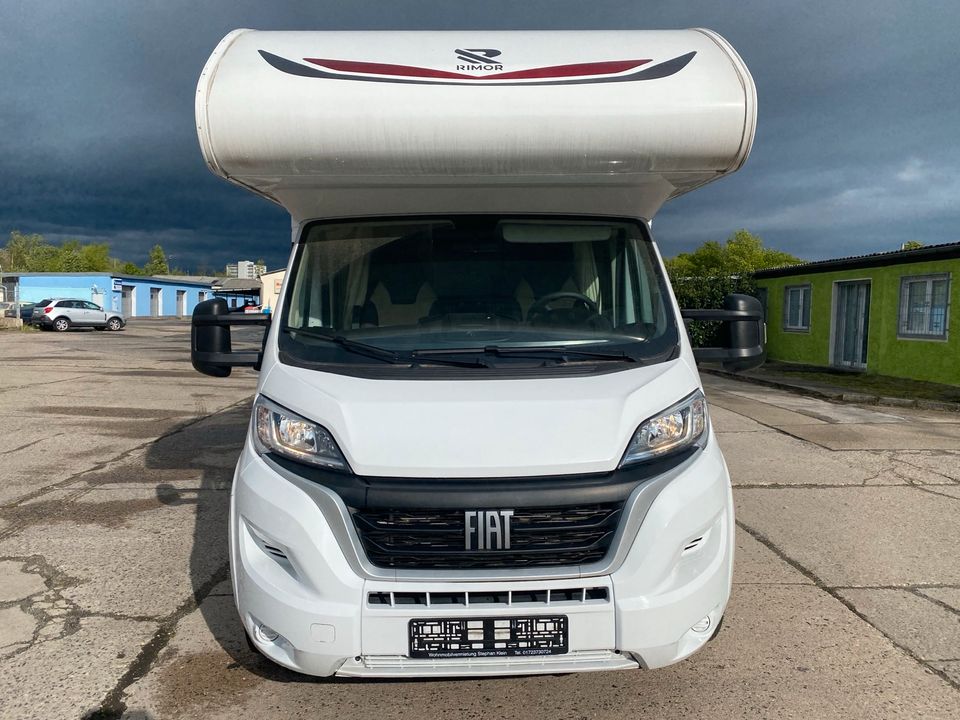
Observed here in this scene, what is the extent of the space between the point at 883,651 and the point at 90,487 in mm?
6332

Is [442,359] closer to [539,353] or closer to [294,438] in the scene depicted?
[539,353]

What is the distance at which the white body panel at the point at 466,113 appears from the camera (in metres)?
3.18

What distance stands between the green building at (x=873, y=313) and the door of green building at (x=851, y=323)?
24mm

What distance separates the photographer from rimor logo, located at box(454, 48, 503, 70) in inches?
129

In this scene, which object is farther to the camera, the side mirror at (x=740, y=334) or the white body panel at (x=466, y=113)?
the side mirror at (x=740, y=334)

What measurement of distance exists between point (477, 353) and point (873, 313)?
17.5 metres

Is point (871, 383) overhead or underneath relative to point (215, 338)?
underneath

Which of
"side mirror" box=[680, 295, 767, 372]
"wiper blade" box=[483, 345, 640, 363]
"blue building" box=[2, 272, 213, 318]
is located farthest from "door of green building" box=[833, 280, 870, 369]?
"blue building" box=[2, 272, 213, 318]

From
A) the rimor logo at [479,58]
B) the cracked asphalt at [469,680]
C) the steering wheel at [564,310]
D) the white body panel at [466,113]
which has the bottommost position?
the cracked asphalt at [469,680]

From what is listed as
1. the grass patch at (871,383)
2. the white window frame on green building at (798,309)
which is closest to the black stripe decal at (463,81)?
the grass patch at (871,383)

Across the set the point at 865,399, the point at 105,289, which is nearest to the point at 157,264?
the point at 105,289

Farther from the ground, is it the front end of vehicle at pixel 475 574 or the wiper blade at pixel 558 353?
the wiper blade at pixel 558 353

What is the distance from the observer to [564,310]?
137 inches

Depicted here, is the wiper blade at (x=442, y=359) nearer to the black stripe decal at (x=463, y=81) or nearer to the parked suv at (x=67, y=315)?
the black stripe decal at (x=463, y=81)
